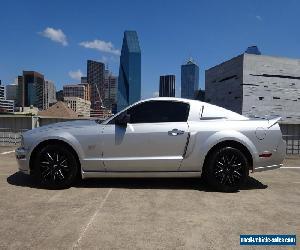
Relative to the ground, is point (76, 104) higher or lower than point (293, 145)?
higher

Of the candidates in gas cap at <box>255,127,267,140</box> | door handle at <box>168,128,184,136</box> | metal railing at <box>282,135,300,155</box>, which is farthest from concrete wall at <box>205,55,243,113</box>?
door handle at <box>168,128,184,136</box>

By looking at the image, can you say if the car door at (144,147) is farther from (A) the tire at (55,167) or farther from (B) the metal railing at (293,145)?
(B) the metal railing at (293,145)

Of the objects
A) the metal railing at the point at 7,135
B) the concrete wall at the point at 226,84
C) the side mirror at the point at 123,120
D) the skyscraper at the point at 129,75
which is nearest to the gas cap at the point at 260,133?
the side mirror at the point at 123,120

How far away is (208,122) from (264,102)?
272ft

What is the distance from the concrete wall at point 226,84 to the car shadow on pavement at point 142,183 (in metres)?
77.5

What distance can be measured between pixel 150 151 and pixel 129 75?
460 ft

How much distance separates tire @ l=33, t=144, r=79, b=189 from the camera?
17.4ft

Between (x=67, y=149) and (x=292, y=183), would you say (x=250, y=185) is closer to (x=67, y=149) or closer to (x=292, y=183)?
(x=292, y=183)

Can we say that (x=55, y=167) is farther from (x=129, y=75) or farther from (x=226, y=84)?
(x=129, y=75)

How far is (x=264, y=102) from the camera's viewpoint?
83.5m

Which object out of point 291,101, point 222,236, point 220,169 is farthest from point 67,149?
point 291,101

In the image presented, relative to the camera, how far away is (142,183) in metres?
A: 5.82

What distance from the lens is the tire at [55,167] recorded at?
531 cm

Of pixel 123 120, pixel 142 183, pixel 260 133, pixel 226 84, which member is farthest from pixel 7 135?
pixel 226 84
